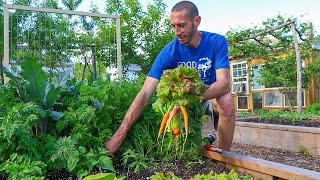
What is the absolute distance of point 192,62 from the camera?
275 centimetres

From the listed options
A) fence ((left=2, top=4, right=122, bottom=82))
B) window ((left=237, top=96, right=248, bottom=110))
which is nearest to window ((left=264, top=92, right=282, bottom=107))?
window ((left=237, top=96, right=248, bottom=110))

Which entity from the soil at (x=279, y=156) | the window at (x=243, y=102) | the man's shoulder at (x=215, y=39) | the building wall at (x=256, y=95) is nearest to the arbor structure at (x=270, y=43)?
the building wall at (x=256, y=95)

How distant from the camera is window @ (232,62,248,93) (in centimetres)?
1759

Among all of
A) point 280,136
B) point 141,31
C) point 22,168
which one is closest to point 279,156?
point 280,136

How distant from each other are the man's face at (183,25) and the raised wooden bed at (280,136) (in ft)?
10.5

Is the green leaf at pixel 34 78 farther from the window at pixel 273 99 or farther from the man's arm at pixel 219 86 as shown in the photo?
the window at pixel 273 99

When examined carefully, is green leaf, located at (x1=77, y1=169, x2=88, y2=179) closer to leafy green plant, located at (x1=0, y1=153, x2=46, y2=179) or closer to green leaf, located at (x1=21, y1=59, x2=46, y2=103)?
leafy green plant, located at (x1=0, y1=153, x2=46, y2=179)

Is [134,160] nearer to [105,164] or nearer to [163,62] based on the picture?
[105,164]

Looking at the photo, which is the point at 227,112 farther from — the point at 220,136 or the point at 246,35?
the point at 246,35

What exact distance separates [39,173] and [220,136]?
142cm

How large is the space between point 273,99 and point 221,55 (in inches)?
577

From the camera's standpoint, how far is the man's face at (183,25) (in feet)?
8.02

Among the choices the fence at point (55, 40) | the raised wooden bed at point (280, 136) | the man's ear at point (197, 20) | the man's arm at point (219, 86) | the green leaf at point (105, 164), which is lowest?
the raised wooden bed at point (280, 136)

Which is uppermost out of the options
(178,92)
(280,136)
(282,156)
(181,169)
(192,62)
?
(192,62)
